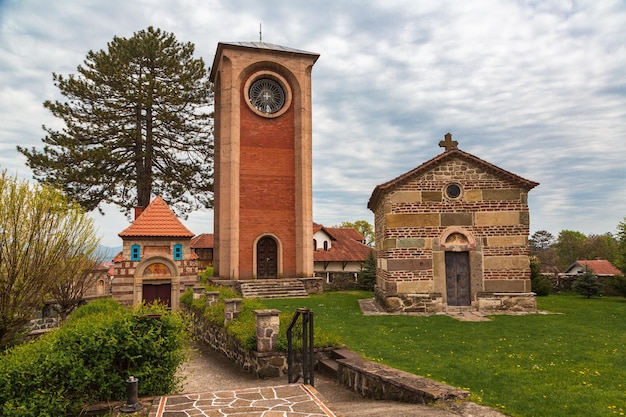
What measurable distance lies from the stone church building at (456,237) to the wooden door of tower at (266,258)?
1044 cm

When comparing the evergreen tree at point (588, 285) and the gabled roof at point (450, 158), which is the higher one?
the gabled roof at point (450, 158)

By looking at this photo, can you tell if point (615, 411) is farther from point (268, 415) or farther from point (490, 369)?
point (268, 415)

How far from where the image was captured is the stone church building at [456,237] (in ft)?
49.6

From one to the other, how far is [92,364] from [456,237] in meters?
12.5

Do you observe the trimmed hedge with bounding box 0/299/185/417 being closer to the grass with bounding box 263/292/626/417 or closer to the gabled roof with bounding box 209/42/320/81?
the grass with bounding box 263/292/626/417

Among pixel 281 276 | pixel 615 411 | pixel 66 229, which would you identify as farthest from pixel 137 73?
pixel 615 411

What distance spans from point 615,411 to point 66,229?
11.2 metres

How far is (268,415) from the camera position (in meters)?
5.09

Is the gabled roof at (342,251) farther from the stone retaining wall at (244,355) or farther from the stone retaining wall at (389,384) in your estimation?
the stone retaining wall at (389,384)

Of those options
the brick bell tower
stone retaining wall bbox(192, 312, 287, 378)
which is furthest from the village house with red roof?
stone retaining wall bbox(192, 312, 287, 378)

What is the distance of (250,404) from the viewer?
5.52 meters

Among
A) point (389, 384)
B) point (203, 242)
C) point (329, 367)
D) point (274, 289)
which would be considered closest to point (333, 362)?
point (329, 367)

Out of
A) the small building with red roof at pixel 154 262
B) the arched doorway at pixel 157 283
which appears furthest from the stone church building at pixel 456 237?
the arched doorway at pixel 157 283

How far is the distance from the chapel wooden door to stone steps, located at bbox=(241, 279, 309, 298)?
3736 mm
